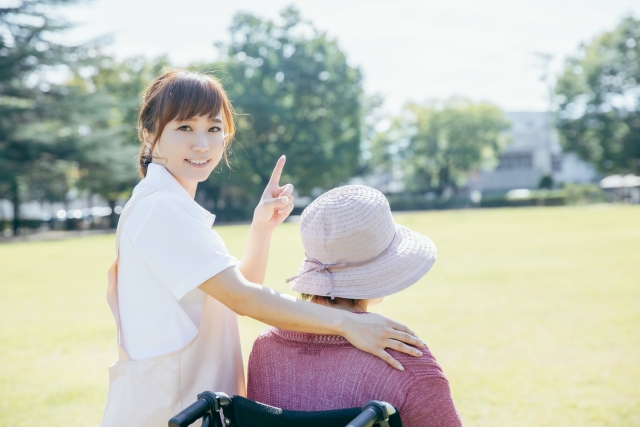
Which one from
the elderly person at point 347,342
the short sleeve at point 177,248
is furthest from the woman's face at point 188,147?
the elderly person at point 347,342

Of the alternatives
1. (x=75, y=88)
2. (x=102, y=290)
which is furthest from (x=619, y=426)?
(x=75, y=88)

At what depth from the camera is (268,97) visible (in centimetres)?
4091

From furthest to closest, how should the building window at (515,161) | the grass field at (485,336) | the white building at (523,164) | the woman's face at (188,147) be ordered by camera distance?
the building window at (515,161) → the white building at (523,164) → the grass field at (485,336) → the woman's face at (188,147)

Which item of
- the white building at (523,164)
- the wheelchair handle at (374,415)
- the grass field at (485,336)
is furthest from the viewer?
the white building at (523,164)

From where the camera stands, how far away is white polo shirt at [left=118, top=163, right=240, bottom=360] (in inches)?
60.9

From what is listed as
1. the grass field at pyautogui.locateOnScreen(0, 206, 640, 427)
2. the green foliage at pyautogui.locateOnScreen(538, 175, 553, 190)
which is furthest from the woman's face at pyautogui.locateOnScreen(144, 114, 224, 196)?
the green foliage at pyautogui.locateOnScreen(538, 175, 553, 190)

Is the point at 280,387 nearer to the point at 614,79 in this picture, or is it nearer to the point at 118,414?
the point at 118,414

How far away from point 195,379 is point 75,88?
32780mm

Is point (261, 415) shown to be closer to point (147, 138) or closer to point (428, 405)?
point (428, 405)

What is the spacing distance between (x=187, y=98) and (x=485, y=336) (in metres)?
5.35

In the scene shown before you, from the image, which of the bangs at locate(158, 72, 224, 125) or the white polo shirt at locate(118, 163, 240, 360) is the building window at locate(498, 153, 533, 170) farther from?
the white polo shirt at locate(118, 163, 240, 360)

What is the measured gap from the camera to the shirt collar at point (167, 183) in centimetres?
167

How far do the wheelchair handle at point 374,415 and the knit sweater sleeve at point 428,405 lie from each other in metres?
0.09

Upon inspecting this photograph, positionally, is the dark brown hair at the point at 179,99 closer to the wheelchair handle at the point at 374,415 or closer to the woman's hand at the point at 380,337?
the woman's hand at the point at 380,337
